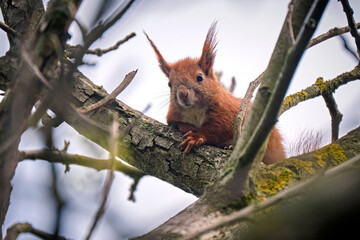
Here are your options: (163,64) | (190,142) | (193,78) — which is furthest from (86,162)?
(163,64)

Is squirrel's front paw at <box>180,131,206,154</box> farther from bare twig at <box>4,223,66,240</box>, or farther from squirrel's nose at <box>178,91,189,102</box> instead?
bare twig at <box>4,223,66,240</box>

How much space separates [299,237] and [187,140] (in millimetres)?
1955

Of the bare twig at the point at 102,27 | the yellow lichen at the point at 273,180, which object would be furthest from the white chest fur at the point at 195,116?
the bare twig at the point at 102,27

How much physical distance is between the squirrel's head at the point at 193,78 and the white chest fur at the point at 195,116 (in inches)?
2.2

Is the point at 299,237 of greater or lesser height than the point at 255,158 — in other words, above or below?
below

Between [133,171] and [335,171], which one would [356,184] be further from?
[133,171]

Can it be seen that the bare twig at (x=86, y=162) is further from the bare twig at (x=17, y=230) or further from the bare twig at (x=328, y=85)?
the bare twig at (x=328, y=85)

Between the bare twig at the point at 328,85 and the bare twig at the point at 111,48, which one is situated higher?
the bare twig at the point at 328,85

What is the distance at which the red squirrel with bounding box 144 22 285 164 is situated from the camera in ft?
12.4

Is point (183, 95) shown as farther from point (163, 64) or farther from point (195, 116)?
point (163, 64)

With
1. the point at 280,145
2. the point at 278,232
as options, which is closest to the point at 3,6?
the point at 278,232

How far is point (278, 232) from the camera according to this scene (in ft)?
3.65

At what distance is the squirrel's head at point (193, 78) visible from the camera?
4.02 meters

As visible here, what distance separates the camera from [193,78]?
424 cm
